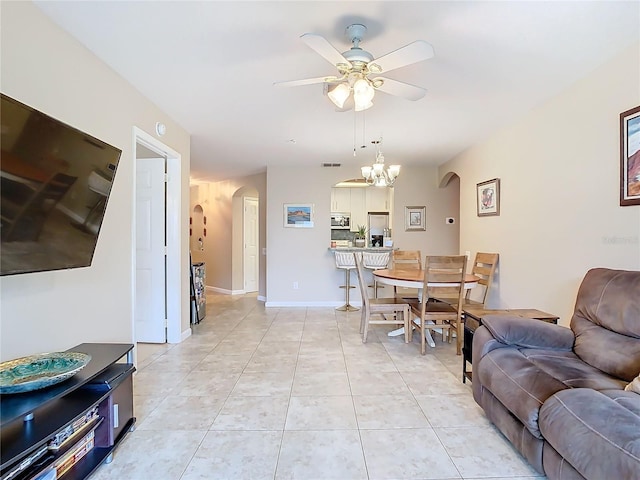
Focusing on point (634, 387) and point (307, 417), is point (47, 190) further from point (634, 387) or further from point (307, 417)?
point (634, 387)

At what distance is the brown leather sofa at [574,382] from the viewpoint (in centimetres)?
125

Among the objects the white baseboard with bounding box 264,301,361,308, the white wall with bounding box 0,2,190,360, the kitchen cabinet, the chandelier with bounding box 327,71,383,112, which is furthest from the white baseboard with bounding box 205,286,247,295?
the chandelier with bounding box 327,71,383,112

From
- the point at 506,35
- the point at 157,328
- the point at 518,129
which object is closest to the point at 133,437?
the point at 157,328

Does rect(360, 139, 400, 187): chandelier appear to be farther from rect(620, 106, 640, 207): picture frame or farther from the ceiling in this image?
rect(620, 106, 640, 207): picture frame

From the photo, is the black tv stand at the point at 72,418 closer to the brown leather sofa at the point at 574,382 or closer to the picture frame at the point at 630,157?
the brown leather sofa at the point at 574,382

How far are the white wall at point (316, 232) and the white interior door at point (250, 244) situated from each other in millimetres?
1730

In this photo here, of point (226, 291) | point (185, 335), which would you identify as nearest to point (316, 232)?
point (226, 291)

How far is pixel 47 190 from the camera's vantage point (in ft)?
5.27

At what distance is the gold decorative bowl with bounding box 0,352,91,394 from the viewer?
139 cm

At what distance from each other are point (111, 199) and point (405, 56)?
217cm

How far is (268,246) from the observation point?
6.04 meters

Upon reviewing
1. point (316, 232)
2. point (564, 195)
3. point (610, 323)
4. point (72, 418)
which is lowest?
point (72, 418)

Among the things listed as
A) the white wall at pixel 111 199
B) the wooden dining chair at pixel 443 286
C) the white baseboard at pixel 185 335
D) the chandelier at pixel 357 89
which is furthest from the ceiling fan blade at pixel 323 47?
the white baseboard at pixel 185 335

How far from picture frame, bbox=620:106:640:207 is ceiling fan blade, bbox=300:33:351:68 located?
184cm
